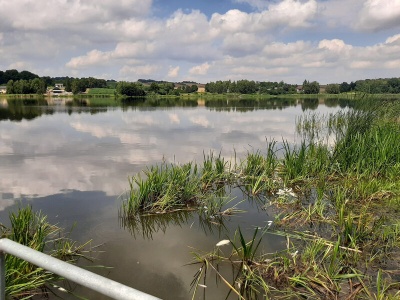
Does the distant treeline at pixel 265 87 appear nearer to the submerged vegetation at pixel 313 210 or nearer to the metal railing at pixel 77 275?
the submerged vegetation at pixel 313 210

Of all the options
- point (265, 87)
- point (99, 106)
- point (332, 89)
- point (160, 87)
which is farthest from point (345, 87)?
point (99, 106)

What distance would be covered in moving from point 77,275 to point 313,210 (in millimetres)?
7992

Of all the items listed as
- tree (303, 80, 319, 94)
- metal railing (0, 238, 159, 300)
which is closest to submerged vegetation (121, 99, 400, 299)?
metal railing (0, 238, 159, 300)

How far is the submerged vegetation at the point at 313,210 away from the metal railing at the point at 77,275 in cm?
442

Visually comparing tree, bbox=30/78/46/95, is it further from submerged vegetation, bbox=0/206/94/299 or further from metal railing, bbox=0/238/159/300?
metal railing, bbox=0/238/159/300

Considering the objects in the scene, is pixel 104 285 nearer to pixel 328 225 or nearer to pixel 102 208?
pixel 328 225

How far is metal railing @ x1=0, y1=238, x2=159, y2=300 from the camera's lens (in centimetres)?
153

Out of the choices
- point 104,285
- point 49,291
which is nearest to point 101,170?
point 49,291

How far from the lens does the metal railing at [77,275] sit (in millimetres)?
1533

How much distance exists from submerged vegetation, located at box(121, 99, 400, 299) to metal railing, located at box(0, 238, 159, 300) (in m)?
4.42

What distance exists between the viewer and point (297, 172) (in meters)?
12.2

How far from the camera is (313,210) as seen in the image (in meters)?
8.72

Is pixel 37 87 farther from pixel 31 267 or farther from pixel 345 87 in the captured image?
pixel 31 267

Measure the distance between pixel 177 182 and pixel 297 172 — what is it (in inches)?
185
